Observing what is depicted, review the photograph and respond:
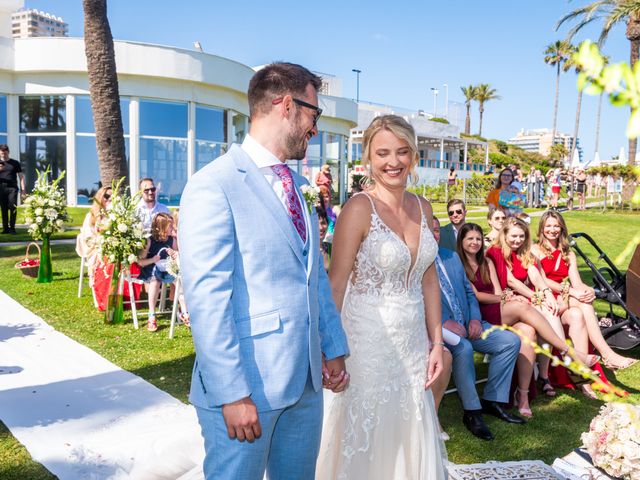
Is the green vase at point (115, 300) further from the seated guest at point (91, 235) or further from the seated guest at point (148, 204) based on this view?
the seated guest at point (148, 204)

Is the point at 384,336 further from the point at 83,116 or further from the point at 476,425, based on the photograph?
the point at 83,116

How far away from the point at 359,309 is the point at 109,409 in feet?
9.18

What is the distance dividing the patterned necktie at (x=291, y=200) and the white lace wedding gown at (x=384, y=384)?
92 centimetres

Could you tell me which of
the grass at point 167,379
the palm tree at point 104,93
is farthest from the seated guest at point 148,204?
the grass at point 167,379

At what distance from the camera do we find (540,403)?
17.6 feet

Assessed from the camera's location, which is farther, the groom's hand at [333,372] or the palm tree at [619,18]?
the palm tree at [619,18]

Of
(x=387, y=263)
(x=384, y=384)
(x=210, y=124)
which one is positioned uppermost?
(x=210, y=124)

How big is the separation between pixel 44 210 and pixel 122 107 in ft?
44.4

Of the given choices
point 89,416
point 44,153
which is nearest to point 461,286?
point 89,416

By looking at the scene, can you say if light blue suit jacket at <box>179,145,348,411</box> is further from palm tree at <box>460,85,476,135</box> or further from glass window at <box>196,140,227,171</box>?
palm tree at <box>460,85,476,135</box>

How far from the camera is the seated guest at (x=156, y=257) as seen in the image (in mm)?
7637

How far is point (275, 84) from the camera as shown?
2238 millimetres

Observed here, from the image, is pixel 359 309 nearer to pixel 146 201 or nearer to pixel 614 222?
pixel 146 201

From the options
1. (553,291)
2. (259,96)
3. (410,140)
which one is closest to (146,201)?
(553,291)
